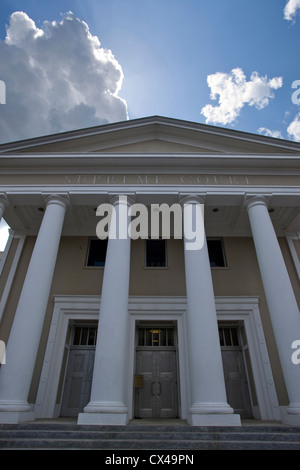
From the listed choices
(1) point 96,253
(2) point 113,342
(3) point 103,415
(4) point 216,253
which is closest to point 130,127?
(1) point 96,253

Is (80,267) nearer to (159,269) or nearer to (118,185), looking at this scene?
(159,269)

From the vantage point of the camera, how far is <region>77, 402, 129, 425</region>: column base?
578 centimetres

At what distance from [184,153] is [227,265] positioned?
469 cm

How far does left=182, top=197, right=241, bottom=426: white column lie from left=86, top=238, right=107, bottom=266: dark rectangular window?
451cm

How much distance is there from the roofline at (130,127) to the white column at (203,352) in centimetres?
397

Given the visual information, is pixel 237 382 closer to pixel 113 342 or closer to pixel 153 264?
pixel 153 264

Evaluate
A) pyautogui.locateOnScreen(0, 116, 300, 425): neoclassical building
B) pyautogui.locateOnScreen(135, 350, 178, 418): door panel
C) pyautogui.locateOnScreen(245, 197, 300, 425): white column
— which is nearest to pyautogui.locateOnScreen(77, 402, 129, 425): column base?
pyautogui.locateOnScreen(0, 116, 300, 425): neoclassical building

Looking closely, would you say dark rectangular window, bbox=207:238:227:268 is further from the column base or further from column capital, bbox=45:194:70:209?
the column base

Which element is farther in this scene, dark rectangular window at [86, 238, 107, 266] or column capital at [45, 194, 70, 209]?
dark rectangular window at [86, 238, 107, 266]

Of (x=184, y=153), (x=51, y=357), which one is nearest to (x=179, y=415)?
(x=51, y=357)

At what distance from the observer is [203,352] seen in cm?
664

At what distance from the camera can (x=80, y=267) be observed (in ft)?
36.3

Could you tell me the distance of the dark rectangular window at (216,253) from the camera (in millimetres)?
11330
